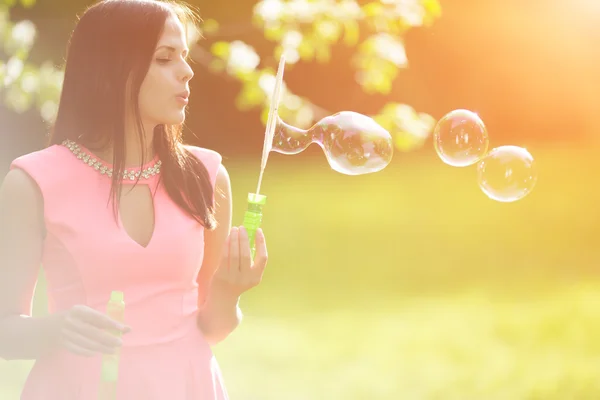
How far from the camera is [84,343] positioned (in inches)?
62.7

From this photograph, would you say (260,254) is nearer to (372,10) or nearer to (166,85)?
(166,85)

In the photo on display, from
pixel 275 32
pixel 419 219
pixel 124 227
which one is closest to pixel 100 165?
pixel 124 227

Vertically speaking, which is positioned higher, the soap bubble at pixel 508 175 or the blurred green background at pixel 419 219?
the blurred green background at pixel 419 219

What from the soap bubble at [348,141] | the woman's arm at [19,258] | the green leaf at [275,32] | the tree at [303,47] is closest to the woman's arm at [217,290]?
the woman's arm at [19,258]

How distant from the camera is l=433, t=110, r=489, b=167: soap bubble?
11.0 ft

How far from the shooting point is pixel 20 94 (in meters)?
4.68

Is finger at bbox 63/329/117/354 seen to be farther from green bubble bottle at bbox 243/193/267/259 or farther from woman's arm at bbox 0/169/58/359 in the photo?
green bubble bottle at bbox 243/193/267/259

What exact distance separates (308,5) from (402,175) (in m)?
6.39

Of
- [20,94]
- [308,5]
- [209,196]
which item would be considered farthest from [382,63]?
[209,196]

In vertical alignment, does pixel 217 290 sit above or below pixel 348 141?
below

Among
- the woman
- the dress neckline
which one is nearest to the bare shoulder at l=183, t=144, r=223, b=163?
the woman

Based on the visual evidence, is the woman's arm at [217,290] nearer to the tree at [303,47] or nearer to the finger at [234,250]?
the finger at [234,250]

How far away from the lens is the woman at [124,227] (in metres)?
1.76

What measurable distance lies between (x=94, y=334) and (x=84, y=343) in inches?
1.2
